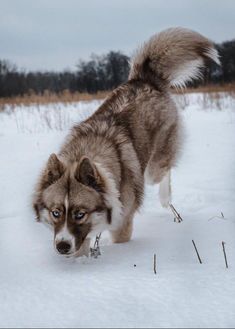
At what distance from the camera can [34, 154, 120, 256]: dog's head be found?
308cm

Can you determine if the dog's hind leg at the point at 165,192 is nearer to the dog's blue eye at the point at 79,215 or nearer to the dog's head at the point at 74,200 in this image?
the dog's head at the point at 74,200

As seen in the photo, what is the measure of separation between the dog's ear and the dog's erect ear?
14 centimetres

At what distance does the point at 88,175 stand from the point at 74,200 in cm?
24

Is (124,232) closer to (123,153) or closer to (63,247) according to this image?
(123,153)

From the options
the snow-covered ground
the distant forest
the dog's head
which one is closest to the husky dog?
the dog's head

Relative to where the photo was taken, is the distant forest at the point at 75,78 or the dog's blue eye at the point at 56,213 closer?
the dog's blue eye at the point at 56,213

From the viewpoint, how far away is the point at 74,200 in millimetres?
3117

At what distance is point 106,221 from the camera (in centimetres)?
345

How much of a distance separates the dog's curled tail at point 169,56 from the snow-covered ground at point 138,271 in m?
1.42

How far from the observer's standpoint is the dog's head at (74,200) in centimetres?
308

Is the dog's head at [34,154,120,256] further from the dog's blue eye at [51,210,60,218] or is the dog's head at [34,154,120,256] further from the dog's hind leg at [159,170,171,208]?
the dog's hind leg at [159,170,171,208]

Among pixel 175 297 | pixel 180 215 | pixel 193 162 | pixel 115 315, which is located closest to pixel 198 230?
pixel 180 215

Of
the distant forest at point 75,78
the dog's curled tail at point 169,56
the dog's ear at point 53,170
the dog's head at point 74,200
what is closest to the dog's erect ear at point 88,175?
the dog's head at point 74,200

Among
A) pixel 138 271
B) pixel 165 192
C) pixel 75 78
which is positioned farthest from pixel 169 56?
pixel 75 78
